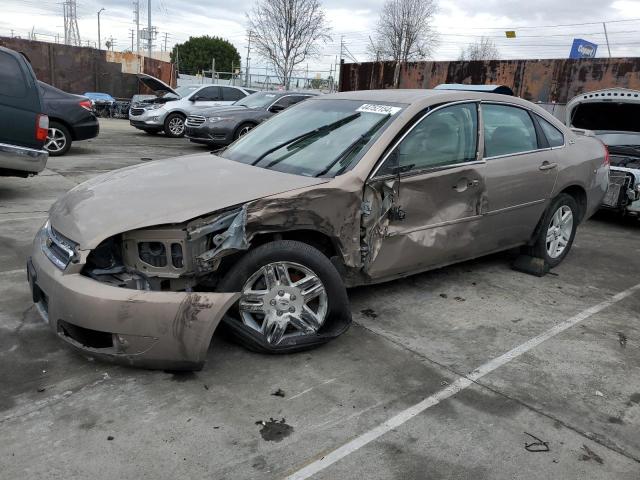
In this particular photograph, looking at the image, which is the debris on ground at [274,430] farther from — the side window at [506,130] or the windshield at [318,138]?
the side window at [506,130]

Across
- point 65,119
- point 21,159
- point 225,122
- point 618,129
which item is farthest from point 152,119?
point 618,129

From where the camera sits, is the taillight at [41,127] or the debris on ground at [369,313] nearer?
the debris on ground at [369,313]

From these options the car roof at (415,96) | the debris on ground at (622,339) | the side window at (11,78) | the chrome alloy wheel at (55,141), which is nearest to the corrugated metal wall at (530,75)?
the car roof at (415,96)

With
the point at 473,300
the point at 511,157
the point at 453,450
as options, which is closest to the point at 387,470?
the point at 453,450

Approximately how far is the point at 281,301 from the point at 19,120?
5.20 m

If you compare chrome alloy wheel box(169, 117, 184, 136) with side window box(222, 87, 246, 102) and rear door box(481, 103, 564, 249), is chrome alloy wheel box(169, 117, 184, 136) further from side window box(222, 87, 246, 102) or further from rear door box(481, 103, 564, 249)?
rear door box(481, 103, 564, 249)

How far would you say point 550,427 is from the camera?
2.78m

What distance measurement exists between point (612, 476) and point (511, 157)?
2.78 m

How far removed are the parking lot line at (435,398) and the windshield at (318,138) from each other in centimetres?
152

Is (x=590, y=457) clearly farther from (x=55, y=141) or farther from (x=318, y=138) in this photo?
(x=55, y=141)

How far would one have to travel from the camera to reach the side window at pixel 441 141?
384 cm

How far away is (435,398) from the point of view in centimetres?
299

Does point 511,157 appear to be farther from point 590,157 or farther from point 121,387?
point 121,387

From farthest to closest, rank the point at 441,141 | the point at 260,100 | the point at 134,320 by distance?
the point at 260,100 < the point at 441,141 < the point at 134,320
